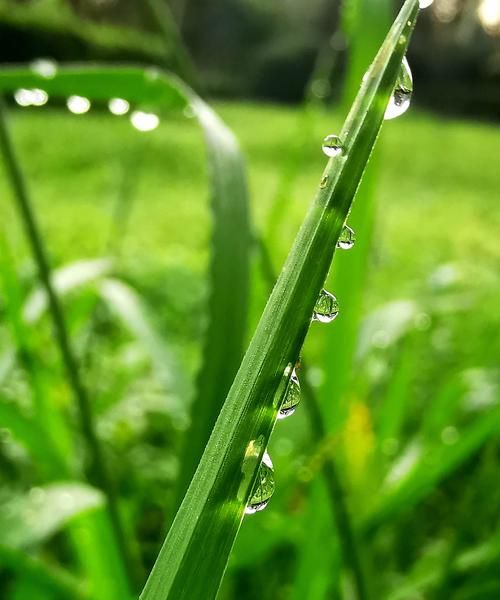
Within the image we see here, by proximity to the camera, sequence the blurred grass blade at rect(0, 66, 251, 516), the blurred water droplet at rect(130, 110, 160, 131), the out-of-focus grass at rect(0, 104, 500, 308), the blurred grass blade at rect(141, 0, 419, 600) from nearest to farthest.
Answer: the blurred grass blade at rect(141, 0, 419, 600), the blurred grass blade at rect(0, 66, 251, 516), the blurred water droplet at rect(130, 110, 160, 131), the out-of-focus grass at rect(0, 104, 500, 308)

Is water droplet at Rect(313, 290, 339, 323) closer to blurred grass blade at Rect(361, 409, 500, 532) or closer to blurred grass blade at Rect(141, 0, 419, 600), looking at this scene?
blurred grass blade at Rect(141, 0, 419, 600)

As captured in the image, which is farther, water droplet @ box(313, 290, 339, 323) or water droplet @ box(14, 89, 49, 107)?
water droplet @ box(14, 89, 49, 107)

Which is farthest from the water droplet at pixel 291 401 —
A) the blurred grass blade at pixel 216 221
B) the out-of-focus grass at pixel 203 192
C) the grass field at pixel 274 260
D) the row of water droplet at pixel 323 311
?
the out-of-focus grass at pixel 203 192

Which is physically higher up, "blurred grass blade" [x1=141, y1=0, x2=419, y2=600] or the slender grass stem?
the slender grass stem

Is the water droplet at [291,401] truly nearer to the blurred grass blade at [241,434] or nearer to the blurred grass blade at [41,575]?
the blurred grass blade at [241,434]

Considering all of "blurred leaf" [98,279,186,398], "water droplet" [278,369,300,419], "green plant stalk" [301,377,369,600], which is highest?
"blurred leaf" [98,279,186,398]

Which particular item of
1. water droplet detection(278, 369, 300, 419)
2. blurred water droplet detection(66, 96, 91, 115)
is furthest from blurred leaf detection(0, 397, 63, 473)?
water droplet detection(278, 369, 300, 419)

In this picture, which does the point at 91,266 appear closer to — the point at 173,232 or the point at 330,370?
the point at 330,370
